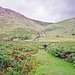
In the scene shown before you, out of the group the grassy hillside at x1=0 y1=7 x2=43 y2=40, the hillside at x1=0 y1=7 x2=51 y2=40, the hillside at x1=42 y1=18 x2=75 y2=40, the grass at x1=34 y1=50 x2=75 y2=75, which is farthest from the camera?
the hillside at x1=42 y1=18 x2=75 y2=40

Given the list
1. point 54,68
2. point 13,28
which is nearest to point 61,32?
point 13,28

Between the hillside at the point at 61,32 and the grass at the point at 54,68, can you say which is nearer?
the grass at the point at 54,68

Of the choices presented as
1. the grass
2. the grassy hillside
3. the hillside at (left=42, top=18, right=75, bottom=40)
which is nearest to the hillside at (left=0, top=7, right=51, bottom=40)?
the grassy hillside

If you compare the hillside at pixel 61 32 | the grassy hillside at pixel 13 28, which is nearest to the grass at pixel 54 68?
the hillside at pixel 61 32

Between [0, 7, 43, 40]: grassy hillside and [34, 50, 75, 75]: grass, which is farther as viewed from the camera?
[0, 7, 43, 40]: grassy hillside

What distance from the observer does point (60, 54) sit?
600 inches

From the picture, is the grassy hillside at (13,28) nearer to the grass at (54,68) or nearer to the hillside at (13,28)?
the hillside at (13,28)

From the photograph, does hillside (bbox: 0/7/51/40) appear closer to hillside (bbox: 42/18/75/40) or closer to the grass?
hillside (bbox: 42/18/75/40)

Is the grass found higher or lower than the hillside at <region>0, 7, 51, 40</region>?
lower

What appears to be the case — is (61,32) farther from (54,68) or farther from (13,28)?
(54,68)

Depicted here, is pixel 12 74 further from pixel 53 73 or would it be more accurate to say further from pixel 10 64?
pixel 53 73

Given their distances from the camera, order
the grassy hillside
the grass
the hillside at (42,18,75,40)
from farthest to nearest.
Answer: the hillside at (42,18,75,40), the grassy hillside, the grass

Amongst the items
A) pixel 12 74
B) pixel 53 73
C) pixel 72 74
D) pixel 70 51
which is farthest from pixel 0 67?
pixel 70 51

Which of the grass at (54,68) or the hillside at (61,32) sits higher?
the hillside at (61,32)
